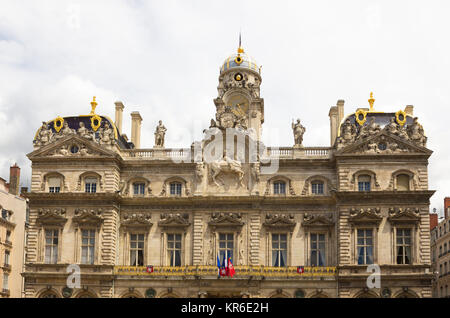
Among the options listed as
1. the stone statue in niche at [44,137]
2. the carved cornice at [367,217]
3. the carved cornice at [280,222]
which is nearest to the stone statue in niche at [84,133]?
the stone statue in niche at [44,137]

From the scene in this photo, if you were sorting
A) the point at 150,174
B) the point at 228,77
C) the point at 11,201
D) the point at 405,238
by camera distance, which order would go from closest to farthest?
the point at 405,238, the point at 150,174, the point at 228,77, the point at 11,201

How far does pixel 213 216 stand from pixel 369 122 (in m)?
15.1

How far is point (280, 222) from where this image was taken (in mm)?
53812

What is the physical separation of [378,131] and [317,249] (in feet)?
35.4

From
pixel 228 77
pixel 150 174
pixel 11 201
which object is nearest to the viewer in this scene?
pixel 150 174

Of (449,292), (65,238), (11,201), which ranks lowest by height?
(449,292)

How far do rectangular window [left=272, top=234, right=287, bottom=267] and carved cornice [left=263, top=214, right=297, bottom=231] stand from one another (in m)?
0.72

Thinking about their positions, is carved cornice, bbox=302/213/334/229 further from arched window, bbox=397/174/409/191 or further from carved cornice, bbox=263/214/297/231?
arched window, bbox=397/174/409/191

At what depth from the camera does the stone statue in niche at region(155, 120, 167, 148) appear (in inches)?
2243

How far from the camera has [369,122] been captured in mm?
55000

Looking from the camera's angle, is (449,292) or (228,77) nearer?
(228,77)

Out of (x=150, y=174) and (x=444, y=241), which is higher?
(x=150, y=174)

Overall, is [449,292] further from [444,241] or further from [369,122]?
[369,122]

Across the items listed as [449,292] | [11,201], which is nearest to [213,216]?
[11,201]
